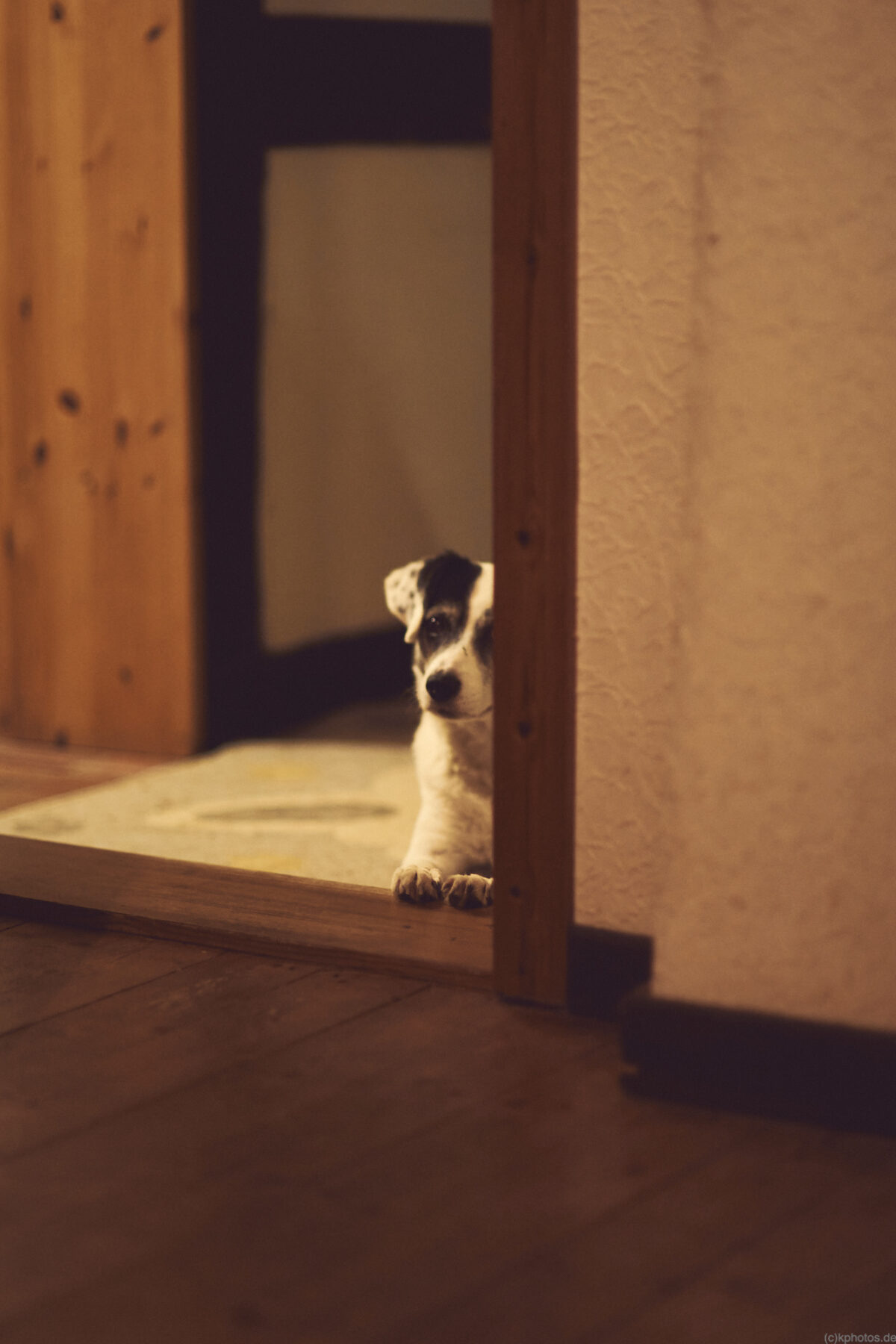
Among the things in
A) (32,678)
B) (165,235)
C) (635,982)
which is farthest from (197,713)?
(635,982)

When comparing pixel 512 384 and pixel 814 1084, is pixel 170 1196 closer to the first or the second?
pixel 814 1084

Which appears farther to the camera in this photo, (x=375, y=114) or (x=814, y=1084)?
(x=375, y=114)

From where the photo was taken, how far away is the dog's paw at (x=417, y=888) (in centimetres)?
192

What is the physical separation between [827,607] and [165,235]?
2.20 metres

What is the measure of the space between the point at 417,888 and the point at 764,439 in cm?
88

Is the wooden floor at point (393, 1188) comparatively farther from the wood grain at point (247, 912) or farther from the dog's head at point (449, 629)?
the dog's head at point (449, 629)

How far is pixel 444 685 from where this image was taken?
7.03 ft

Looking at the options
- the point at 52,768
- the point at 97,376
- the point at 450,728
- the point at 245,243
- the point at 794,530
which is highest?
the point at 245,243

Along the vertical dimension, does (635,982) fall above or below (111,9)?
below

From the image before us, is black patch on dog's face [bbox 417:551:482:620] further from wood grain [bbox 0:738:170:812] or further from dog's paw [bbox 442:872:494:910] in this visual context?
wood grain [bbox 0:738:170:812]

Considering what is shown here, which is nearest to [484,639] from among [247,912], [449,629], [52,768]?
[449,629]

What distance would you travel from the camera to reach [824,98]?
124 centimetres

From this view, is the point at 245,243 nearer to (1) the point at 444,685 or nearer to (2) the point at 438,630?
(2) the point at 438,630

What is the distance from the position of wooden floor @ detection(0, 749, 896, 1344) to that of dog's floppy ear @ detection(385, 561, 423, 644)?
785 millimetres
